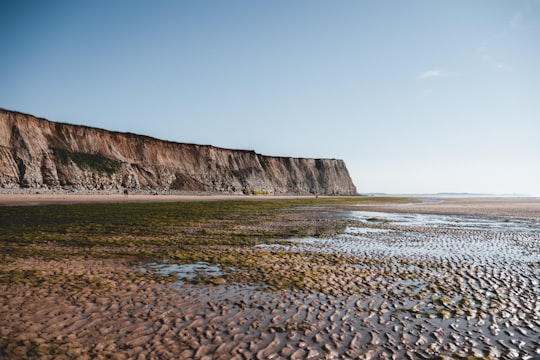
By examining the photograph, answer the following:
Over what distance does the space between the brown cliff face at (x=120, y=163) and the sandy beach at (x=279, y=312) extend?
181ft

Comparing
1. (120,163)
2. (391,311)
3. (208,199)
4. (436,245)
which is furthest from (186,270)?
(120,163)

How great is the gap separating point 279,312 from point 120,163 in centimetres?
7420

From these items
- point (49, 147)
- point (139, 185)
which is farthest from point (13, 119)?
point (139, 185)

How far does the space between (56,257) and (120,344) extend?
24.8ft

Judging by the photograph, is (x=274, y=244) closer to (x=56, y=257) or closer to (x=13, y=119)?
(x=56, y=257)

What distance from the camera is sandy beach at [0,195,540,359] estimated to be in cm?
520

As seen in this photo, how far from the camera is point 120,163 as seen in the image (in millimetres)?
72938

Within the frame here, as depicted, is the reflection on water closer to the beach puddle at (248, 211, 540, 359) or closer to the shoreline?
the beach puddle at (248, 211, 540, 359)

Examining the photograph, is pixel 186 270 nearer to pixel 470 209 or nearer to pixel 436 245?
pixel 436 245

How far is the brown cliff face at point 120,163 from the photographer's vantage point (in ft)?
183

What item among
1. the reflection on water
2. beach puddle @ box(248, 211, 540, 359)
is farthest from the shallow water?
the reflection on water

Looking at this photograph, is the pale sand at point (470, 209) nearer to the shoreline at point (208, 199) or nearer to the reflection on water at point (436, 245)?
the shoreline at point (208, 199)

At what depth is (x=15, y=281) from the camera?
8.21 metres

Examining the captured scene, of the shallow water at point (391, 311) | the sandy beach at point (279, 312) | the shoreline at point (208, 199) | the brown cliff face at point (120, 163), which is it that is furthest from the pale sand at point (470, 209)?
the brown cliff face at point (120, 163)
